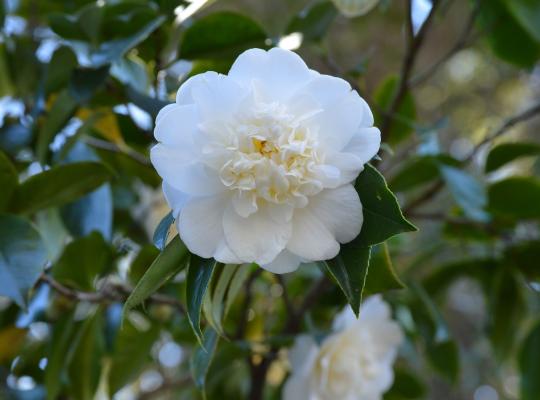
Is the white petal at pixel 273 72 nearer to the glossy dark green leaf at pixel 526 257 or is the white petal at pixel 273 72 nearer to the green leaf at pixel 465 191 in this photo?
the green leaf at pixel 465 191

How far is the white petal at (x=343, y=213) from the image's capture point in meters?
0.53

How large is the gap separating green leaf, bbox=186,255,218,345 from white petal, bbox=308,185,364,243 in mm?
98

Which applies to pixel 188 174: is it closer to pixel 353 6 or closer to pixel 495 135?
pixel 353 6

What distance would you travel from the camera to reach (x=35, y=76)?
3.41ft

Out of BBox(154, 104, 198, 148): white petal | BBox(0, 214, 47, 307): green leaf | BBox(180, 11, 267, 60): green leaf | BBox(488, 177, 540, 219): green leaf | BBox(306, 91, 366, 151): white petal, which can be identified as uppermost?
BBox(154, 104, 198, 148): white petal

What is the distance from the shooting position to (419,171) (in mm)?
1034

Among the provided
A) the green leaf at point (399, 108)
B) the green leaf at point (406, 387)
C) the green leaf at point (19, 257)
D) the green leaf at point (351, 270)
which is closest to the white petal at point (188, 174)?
the green leaf at point (351, 270)

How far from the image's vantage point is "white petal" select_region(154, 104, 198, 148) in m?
0.53

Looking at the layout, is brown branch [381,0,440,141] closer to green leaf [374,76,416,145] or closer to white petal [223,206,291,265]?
green leaf [374,76,416,145]

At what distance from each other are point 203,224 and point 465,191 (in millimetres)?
509

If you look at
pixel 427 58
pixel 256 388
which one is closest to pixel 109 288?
pixel 256 388

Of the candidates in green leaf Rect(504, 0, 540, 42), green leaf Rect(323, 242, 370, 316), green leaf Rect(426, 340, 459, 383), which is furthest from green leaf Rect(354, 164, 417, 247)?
green leaf Rect(426, 340, 459, 383)

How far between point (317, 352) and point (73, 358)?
1.10 feet

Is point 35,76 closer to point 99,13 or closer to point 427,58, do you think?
point 99,13
